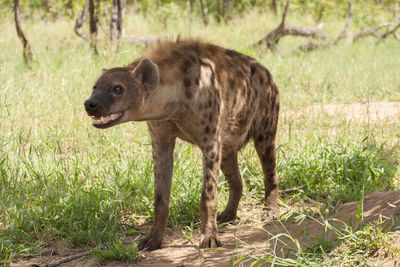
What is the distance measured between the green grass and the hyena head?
2.58 feet

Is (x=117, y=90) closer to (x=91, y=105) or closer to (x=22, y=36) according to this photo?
(x=91, y=105)

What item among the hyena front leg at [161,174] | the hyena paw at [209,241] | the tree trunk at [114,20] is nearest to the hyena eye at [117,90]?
the hyena front leg at [161,174]

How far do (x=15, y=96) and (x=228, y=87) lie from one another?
8.93 ft

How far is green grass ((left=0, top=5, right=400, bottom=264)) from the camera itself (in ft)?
11.0

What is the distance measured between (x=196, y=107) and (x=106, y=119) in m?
0.58

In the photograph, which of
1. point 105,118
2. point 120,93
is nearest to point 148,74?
point 120,93

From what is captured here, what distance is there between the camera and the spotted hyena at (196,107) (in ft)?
9.20

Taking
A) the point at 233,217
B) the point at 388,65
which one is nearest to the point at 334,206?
→ the point at 233,217

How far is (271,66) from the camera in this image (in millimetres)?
7148

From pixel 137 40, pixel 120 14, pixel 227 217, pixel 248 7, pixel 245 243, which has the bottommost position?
pixel 227 217

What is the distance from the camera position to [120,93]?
9.04 feet

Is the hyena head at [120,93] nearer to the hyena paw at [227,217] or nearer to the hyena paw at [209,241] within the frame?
the hyena paw at [209,241]

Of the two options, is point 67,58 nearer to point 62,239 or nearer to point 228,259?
point 62,239

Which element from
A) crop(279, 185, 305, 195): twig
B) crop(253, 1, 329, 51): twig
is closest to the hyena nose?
crop(279, 185, 305, 195): twig
